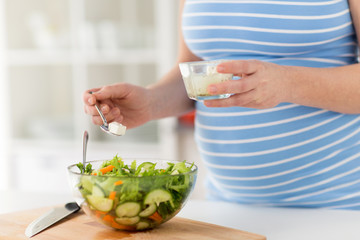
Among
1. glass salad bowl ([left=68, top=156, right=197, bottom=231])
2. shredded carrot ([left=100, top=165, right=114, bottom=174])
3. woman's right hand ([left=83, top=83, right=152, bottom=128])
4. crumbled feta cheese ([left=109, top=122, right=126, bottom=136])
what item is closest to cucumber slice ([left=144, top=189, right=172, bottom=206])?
glass salad bowl ([left=68, top=156, right=197, bottom=231])

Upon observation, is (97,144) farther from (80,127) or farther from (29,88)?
(29,88)

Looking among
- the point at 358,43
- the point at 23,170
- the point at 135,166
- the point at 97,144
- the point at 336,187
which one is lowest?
the point at 23,170

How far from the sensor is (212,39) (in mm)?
1220

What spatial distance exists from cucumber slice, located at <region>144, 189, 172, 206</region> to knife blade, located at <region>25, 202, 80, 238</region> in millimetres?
221

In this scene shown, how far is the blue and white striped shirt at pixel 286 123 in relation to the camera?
3.76ft

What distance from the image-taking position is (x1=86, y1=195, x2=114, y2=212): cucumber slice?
846mm

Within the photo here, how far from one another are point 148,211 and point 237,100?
26cm

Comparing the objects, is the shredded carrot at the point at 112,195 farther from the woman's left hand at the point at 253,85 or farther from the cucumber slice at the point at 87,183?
the woman's left hand at the point at 253,85

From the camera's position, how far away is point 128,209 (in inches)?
33.4

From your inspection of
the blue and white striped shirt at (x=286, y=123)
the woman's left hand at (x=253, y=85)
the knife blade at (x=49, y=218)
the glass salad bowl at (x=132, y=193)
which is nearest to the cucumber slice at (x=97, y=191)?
the glass salad bowl at (x=132, y=193)

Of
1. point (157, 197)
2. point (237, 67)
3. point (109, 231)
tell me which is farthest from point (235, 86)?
point (109, 231)

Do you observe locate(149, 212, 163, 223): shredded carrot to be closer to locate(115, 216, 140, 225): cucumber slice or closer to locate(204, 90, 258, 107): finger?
locate(115, 216, 140, 225): cucumber slice

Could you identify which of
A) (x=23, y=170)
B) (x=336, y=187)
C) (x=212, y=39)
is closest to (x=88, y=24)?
(x=23, y=170)

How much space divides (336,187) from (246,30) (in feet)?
1.37
